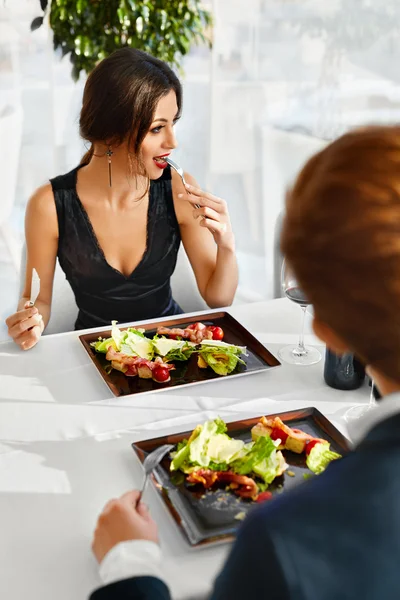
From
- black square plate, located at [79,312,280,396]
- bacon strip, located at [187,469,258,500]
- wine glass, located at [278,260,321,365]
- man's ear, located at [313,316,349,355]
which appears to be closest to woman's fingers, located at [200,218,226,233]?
black square plate, located at [79,312,280,396]

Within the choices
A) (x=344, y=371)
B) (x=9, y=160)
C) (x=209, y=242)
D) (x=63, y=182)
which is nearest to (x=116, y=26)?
(x=9, y=160)

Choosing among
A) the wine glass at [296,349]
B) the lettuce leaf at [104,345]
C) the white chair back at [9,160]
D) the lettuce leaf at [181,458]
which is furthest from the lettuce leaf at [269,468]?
the white chair back at [9,160]

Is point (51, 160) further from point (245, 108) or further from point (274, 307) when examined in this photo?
point (274, 307)

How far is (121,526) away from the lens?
3.32 feet

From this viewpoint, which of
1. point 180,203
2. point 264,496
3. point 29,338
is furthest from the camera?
point 180,203

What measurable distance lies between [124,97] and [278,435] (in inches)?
44.5

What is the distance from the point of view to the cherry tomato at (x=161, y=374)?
5.02 feet

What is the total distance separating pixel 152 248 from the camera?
2.25 metres

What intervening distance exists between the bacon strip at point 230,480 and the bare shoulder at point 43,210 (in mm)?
1209

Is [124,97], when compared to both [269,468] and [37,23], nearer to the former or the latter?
[269,468]

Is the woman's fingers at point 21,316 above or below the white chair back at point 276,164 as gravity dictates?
above

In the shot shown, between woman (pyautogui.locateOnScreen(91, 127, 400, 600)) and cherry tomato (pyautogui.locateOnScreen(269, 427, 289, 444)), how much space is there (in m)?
0.53

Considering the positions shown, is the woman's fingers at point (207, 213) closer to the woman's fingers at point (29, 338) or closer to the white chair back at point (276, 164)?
the woman's fingers at point (29, 338)

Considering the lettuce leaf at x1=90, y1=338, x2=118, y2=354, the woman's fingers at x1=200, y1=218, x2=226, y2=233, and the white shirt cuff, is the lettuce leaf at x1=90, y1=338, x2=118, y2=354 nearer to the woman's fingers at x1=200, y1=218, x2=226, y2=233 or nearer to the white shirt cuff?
the woman's fingers at x1=200, y1=218, x2=226, y2=233
